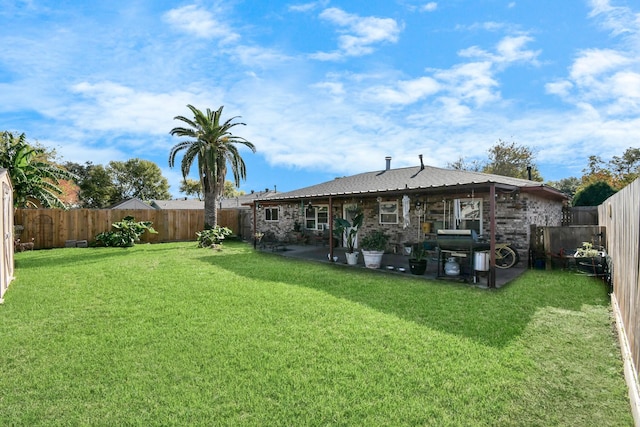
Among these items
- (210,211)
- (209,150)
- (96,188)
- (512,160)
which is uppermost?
(512,160)

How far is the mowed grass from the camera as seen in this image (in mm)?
2621

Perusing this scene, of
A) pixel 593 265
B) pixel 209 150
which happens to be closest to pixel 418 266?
Answer: pixel 593 265

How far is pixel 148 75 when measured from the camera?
34.6 feet

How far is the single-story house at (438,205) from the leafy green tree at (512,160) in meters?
19.0

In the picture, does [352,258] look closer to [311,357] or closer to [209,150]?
[311,357]

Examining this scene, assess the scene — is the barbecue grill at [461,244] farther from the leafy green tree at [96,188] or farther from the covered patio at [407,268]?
the leafy green tree at [96,188]

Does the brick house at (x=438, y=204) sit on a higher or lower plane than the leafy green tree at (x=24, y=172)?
lower

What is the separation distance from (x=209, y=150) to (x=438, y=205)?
11.4m

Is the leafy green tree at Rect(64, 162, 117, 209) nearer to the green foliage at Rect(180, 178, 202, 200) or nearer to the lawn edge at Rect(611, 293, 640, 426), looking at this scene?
the green foliage at Rect(180, 178, 202, 200)

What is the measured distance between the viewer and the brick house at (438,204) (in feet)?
30.5

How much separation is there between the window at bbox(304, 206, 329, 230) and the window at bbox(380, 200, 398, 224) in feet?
10.9

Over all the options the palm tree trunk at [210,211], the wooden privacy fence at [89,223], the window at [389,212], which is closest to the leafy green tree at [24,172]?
the wooden privacy fence at [89,223]

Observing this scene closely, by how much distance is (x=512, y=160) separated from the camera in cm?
3086

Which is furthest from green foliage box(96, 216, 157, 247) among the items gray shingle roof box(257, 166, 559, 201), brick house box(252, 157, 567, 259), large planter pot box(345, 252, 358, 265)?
large planter pot box(345, 252, 358, 265)
